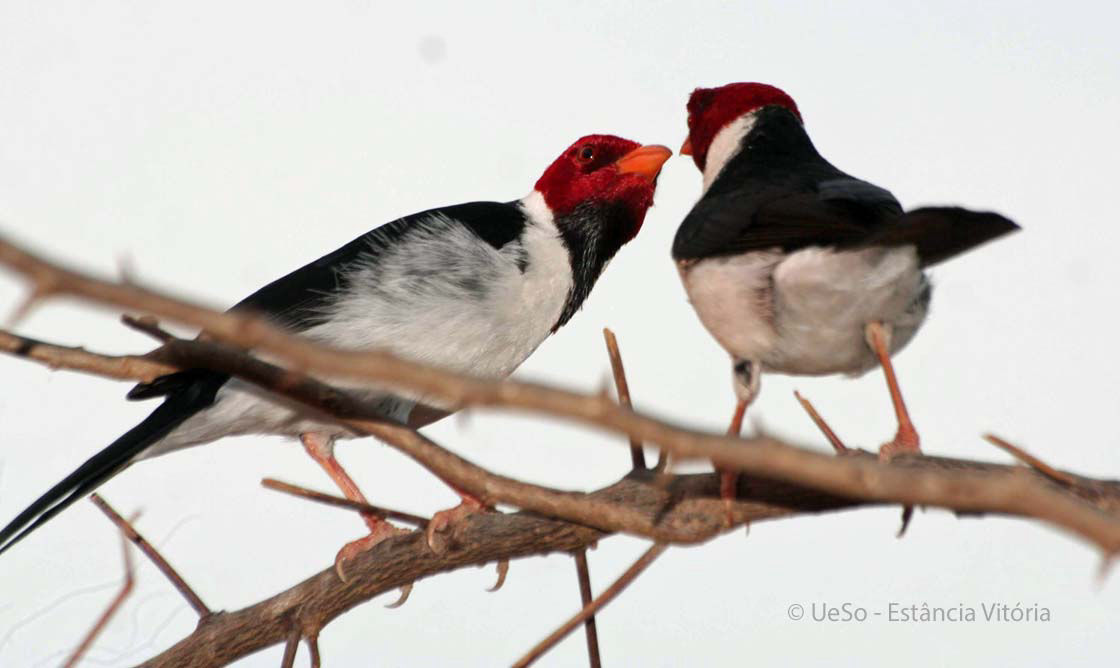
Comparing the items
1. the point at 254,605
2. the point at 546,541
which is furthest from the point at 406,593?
the point at 546,541

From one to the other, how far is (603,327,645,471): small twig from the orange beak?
83.7 inches

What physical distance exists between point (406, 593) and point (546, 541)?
1.30 meters

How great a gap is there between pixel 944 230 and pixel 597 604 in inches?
48.2

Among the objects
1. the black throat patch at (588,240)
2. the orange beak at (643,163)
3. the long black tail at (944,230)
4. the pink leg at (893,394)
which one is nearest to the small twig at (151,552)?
the black throat patch at (588,240)

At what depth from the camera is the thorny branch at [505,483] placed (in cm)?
173

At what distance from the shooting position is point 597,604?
118 inches

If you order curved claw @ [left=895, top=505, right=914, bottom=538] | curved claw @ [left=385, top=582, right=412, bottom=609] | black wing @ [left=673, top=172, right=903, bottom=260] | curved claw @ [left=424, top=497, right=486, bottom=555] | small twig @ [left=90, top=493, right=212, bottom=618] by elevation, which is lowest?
curved claw @ [left=385, top=582, right=412, bottom=609]

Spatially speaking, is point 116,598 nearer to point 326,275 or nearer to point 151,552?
point 151,552

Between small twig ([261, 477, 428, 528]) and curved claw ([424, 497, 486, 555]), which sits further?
curved claw ([424, 497, 486, 555])

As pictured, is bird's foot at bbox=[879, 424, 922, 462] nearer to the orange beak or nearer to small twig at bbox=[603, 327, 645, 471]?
small twig at bbox=[603, 327, 645, 471]

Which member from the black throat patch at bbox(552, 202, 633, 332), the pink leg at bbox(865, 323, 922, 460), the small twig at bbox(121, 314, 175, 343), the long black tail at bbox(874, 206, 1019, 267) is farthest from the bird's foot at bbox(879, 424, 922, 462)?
the black throat patch at bbox(552, 202, 633, 332)

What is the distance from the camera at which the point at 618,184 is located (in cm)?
539

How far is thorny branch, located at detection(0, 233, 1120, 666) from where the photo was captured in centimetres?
173

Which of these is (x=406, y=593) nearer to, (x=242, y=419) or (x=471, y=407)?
(x=242, y=419)
